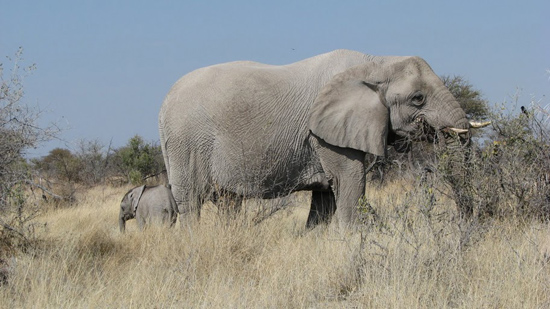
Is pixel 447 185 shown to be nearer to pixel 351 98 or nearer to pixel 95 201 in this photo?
pixel 351 98

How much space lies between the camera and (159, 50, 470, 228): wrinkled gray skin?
26.9 feet

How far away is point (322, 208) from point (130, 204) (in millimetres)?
3716

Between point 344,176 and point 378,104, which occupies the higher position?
point 378,104

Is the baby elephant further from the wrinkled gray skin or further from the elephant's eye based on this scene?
the elephant's eye

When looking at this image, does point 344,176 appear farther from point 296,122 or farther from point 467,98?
point 467,98

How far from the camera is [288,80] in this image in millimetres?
8695

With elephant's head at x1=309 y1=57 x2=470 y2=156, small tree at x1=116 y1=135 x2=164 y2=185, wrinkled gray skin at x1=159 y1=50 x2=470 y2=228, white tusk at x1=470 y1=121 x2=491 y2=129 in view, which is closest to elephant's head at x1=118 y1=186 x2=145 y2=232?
wrinkled gray skin at x1=159 y1=50 x2=470 y2=228

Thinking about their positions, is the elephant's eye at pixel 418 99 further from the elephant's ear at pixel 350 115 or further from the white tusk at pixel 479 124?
the white tusk at pixel 479 124

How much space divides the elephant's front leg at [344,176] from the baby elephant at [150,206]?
3.00m

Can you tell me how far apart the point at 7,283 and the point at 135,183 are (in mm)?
13392

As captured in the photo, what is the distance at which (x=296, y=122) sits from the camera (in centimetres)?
863

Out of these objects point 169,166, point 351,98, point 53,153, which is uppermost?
point 351,98

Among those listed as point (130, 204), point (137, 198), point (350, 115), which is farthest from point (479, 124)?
point (130, 204)

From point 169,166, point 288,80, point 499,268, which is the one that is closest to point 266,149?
point 288,80
